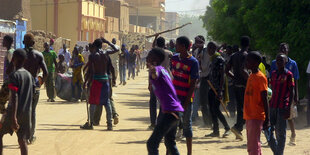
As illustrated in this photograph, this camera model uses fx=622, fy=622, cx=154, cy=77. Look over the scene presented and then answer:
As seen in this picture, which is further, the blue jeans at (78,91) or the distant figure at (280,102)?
the blue jeans at (78,91)

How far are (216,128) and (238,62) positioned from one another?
144 cm

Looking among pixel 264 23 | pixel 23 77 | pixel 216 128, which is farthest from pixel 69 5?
pixel 23 77

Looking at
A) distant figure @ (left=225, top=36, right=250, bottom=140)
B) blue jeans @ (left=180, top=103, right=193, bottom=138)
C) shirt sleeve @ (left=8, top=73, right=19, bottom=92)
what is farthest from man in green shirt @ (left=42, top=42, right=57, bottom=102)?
shirt sleeve @ (left=8, top=73, right=19, bottom=92)

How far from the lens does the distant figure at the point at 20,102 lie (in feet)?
24.2

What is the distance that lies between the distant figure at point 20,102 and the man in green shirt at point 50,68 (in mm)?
9424

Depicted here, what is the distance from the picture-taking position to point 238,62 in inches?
434

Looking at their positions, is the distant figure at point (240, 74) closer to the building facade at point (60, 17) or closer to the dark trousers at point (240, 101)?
the dark trousers at point (240, 101)

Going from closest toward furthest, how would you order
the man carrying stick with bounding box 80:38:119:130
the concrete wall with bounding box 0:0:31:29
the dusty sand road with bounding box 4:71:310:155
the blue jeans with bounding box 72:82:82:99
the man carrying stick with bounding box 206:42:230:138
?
1. the dusty sand road with bounding box 4:71:310:155
2. the man carrying stick with bounding box 206:42:230:138
3. the man carrying stick with bounding box 80:38:119:130
4. the blue jeans with bounding box 72:82:82:99
5. the concrete wall with bounding box 0:0:31:29

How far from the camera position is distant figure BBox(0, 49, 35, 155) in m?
7.39

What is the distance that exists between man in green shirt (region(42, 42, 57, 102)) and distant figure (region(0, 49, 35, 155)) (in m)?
9.42

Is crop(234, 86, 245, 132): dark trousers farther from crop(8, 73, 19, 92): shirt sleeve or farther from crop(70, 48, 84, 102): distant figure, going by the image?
crop(70, 48, 84, 102): distant figure

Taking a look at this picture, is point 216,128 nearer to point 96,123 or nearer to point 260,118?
point 96,123

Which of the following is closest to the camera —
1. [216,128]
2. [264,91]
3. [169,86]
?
[169,86]

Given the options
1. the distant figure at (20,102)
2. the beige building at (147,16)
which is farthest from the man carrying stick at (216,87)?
the beige building at (147,16)
